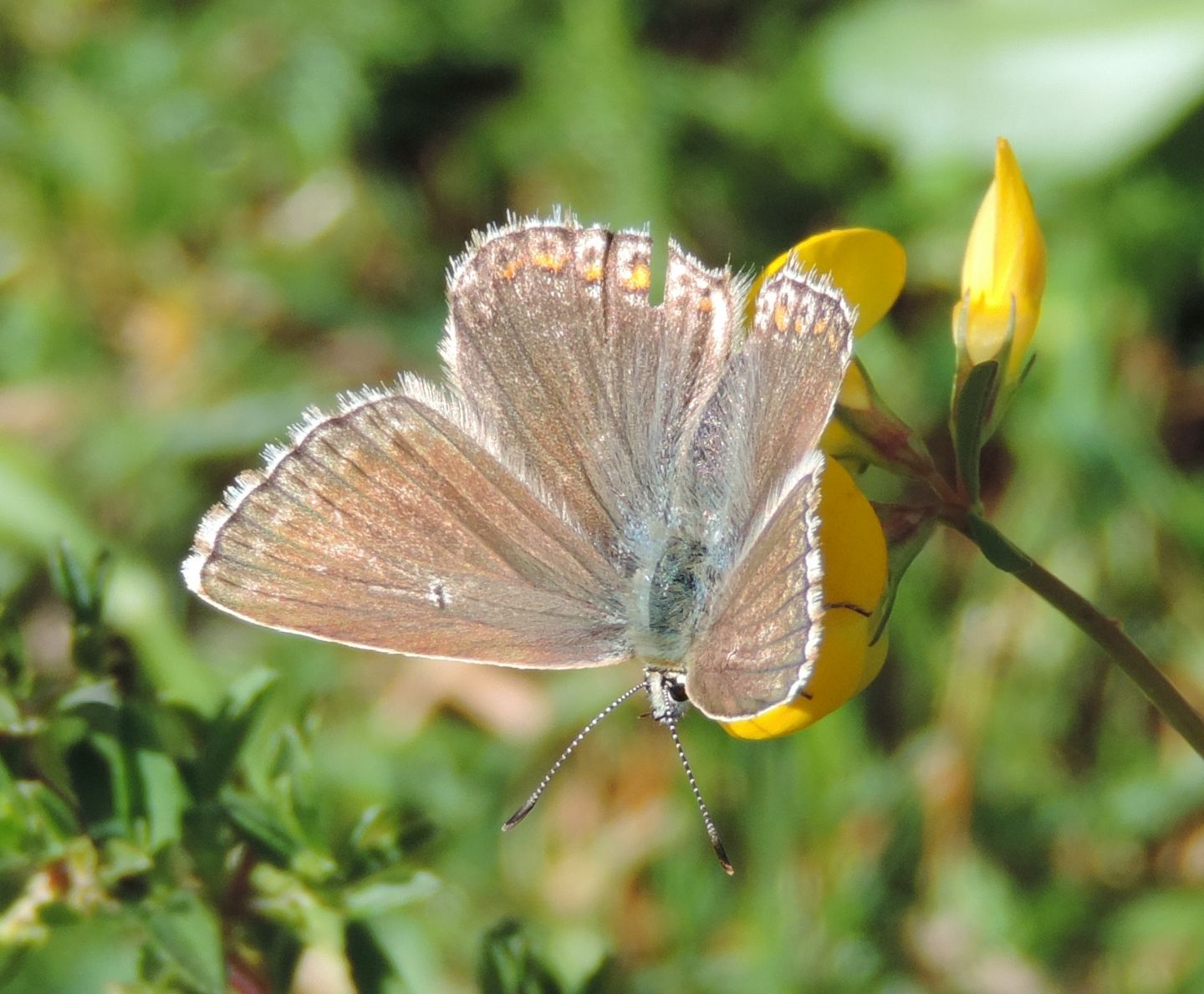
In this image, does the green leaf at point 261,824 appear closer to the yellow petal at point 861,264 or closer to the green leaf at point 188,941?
the green leaf at point 188,941

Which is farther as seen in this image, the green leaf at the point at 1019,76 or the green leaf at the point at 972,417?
the green leaf at the point at 1019,76

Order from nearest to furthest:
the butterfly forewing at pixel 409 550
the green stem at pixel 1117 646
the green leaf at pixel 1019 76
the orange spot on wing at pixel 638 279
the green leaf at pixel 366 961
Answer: the green stem at pixel 1117 646 < the green leaf at pixel 366 961 < the butterfly forewing at pixel 409 550 < the orange spot on wing at pixel 638 279 < the green leaf at pixel 1019 76

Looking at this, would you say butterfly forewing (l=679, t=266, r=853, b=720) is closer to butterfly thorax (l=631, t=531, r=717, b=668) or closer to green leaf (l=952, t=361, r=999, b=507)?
butterfly thorax (l=631, t=531, r=717, b=668)

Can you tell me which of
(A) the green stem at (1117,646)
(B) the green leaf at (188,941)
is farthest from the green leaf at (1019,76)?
(B) the green leaf at (188,941)

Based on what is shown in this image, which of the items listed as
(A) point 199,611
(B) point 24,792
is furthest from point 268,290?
(B) point 24,792

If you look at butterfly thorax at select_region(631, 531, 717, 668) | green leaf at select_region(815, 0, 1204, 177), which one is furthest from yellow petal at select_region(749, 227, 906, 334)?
green leaf at select_region(815, 0, 1204, 177)

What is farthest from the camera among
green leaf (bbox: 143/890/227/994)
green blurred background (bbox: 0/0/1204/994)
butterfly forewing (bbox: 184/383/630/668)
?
green blurred background (bbox: 0/0/1204/994)

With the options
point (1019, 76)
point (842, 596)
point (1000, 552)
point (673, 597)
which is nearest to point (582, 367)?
point (673, 597)
